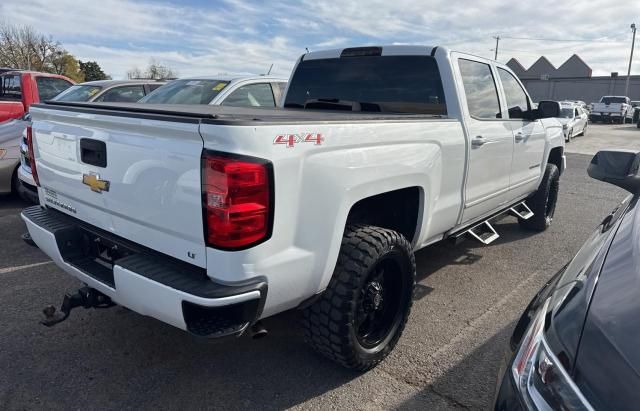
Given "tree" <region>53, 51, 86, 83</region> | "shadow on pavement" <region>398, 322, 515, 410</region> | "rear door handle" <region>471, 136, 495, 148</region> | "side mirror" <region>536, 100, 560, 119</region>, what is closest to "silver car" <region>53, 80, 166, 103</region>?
"rear door handle" <region>471, 136, 495, 148</region>

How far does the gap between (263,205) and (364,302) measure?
107cm

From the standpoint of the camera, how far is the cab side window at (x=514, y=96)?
15.3 feet

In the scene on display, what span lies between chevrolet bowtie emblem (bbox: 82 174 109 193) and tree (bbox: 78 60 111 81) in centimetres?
4714

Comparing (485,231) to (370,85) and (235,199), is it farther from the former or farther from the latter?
(235,199)

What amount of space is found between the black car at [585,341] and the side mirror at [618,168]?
3.39 ft

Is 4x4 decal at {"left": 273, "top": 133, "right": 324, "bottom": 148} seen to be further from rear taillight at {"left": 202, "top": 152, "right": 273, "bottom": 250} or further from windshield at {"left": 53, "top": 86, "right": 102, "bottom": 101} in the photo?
windshield at {"left": 53, "top": 86, "right": 102, "bottom": 101}

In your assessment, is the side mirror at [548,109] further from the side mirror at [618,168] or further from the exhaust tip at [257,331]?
the exhaust tip at [257,331]

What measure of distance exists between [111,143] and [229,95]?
4.16 metres

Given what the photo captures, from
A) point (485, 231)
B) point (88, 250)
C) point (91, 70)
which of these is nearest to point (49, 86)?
point (88, 250)

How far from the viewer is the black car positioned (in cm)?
118

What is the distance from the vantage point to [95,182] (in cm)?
252

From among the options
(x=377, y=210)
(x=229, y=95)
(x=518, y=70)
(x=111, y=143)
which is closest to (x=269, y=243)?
(x=111, y=143)

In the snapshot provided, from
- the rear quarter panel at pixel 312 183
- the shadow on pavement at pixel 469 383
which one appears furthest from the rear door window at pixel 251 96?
the shadow on pavement at pixel 469 383

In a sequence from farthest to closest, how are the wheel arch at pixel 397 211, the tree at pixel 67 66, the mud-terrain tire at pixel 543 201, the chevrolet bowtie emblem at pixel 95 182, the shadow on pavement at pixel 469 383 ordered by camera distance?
the tree at pixel 67 66 < the mud-terrain tire at pixel 543 201 < the wheel arch at pixel 397 211 < the shadow on pavement at pixel 469 383 < the chevrolet bowtie emblem at pixel 95 182
